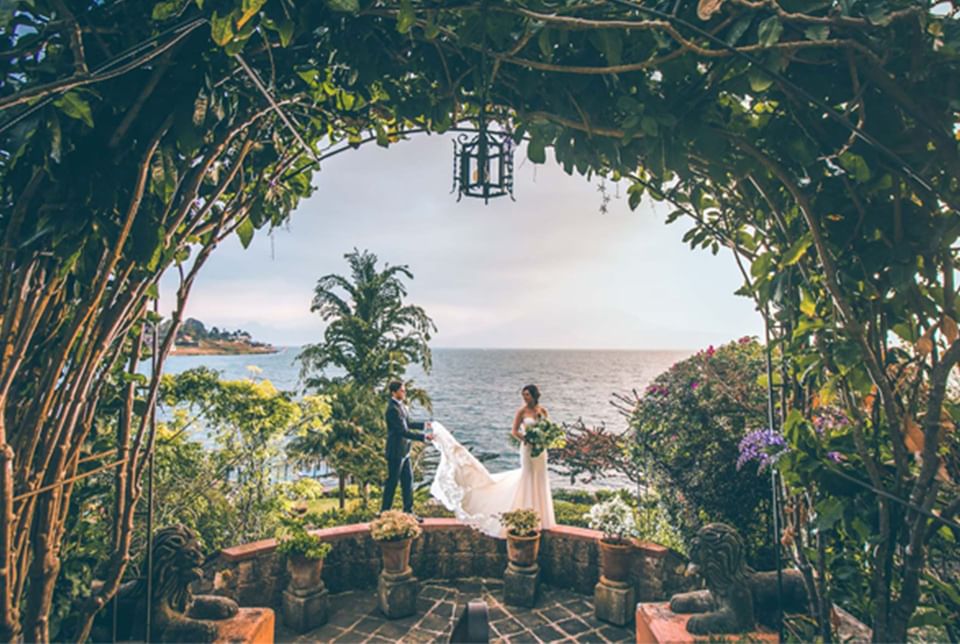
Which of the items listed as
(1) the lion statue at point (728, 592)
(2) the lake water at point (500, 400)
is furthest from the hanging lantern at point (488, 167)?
(2) the lake water at point (500, 400)

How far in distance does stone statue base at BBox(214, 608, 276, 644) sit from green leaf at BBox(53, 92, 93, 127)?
2424mm

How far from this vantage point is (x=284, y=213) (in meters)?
2.60

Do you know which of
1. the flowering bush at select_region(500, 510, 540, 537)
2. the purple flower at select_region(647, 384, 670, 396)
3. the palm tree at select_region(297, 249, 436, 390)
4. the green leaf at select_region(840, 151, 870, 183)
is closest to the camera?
the green leaf at select_region(840, 151, 870, 183)

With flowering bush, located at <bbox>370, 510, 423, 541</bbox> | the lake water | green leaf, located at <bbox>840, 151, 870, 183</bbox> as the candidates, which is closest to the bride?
flowering bush, located at <bbox>370, 510, 423, 541</bbox>

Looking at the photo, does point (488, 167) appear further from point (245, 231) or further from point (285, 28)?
point (245, 231)

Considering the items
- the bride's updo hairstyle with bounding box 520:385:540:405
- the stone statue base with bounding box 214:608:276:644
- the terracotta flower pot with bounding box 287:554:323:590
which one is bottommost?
the terracotta flower pot with bounding box 287:554:323:590

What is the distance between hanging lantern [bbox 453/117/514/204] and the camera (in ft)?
7.34

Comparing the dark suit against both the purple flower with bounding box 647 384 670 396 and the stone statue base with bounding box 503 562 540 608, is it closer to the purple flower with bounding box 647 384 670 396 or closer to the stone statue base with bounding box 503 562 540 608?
the stone statue base with bounding box 503 562 540 608

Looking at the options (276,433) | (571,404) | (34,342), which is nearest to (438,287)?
(571,404)

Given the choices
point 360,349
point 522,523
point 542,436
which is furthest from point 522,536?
point 360,349

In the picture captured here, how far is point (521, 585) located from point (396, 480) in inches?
74.5

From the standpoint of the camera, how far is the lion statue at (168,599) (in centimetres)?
249

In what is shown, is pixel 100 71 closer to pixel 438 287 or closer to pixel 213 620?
pixel 213 620

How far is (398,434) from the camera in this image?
18.3ft
